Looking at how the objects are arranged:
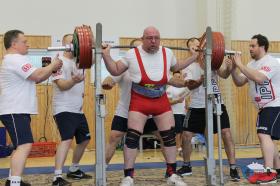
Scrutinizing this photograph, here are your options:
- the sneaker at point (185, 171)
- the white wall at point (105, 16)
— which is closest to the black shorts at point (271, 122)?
the sneaker at point (185, 171)

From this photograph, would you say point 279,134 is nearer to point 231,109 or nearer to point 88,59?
point 88,59

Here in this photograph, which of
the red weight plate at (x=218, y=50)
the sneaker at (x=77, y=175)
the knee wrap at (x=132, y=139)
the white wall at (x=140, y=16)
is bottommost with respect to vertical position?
the sneaker at (x=77, y=175)

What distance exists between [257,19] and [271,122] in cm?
557

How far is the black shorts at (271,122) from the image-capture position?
4.20 meters

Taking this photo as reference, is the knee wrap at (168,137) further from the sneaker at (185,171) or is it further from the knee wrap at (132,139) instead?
the sneaker at (185,171)

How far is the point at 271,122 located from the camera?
420cm

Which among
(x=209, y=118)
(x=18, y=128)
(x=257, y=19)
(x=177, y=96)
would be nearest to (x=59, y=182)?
(x=18, y=128)

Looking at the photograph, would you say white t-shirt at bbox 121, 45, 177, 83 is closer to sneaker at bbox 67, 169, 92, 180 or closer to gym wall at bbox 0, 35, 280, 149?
sneaker at bbox 67, 169, 92, 180

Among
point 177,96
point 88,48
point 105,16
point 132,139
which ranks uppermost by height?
point 105,16

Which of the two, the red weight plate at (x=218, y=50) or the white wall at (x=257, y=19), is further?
the white wall at (x=257, y=19)

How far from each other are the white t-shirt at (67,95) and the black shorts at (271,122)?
1.96 metres

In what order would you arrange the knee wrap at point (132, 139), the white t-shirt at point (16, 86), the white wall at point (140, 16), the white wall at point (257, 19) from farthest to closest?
the white wall at point (257, 19) → the white wall at point (140, 16) → the knee wrap at point (132, 139) → the white t-shirt at point (16, 86)

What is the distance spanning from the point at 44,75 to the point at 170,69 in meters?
1.27

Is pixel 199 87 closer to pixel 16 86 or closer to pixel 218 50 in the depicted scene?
pixel 218 50
